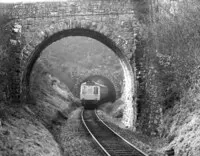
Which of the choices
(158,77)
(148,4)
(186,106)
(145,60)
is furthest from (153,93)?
(148,4)

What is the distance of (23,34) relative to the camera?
42.0 ft

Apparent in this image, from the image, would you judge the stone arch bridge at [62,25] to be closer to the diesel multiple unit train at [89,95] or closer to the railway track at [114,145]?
the railway track at [114,145]

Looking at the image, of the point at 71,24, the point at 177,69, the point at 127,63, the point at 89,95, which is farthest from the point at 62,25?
the point at 89,95

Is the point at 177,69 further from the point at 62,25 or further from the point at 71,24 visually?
the point at 62,25

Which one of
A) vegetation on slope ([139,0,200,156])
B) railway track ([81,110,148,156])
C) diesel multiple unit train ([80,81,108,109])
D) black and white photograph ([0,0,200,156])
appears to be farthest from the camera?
diesel multiple unit train ([80,81,108,109])

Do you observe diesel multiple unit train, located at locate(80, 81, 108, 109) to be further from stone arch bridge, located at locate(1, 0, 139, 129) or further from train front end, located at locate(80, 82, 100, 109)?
stone arch bridge, located at locate(1, 0, 139, 129)

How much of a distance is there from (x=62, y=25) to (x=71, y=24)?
43cm

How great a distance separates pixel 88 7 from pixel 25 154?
7.84 meters

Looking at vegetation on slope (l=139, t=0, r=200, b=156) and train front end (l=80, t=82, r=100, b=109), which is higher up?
vegetation on slope (l=139, t=0, r=200, b=156)

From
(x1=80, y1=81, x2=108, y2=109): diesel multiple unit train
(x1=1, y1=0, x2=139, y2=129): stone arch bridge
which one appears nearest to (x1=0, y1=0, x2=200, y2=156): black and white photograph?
(x1=1, y1=0, x2=139, y2=129): stone arch bridge

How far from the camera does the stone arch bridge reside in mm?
12555

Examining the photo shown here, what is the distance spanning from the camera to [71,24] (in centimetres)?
1257

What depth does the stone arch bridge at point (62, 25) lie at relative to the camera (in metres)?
12.6

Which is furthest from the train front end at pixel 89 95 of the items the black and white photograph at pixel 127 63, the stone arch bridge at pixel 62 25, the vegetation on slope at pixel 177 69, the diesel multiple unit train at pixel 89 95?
the vegetation on slope at pixel 177 69
